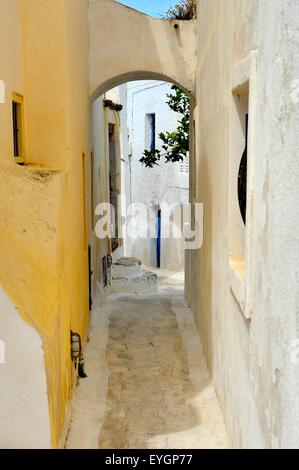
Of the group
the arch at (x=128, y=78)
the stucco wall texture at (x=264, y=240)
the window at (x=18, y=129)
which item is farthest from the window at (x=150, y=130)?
the stucco wall texture at (x=264, y=240)

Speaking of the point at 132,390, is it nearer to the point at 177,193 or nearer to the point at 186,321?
the point at 186,321

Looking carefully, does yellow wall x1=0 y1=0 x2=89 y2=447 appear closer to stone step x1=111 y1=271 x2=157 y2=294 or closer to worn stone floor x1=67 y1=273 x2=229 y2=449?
worn stone floor x1=67 y1=273 x2=229 y2=449

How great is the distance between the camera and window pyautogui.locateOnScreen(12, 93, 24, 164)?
20.7ft

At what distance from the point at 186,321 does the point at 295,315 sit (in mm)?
6825

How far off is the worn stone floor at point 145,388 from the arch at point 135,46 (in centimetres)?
396

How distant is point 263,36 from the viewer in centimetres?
336

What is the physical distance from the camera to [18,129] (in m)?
6.45

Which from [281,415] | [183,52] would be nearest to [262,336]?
[281,415]

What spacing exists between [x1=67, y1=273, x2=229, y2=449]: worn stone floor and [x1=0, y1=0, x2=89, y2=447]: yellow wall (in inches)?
18.9

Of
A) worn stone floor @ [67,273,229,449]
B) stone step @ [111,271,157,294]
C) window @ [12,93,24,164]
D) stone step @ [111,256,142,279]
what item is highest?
window @ [12,93,24,164]

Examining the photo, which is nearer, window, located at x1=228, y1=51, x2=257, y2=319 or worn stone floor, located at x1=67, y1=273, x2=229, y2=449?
window, located at x1=228, y1=51, x2=257, y2=319

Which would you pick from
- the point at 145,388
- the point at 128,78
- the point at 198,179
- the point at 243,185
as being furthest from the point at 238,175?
the point at 128,78

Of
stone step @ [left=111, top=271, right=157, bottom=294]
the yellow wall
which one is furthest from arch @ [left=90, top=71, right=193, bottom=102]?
stone step @ [left=111, top=271, right=157, bottom=294]

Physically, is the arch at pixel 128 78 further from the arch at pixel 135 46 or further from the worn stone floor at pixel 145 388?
the worn stone floor at pixel 145 388
